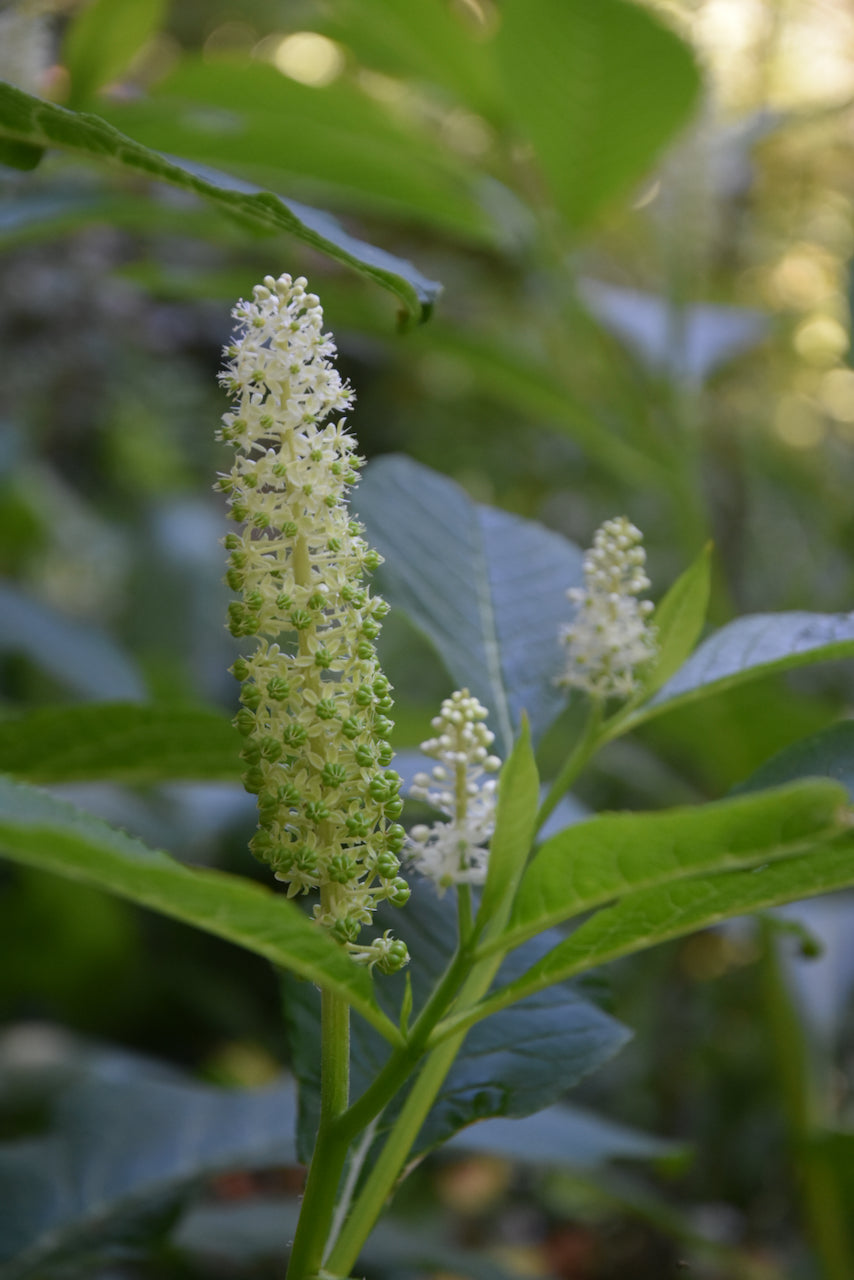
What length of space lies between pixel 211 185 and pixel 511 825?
20 cm

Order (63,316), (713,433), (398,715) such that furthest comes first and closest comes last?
1. (713,433)
2. (63,316)
3. (398,715)

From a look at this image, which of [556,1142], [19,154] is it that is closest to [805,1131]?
[556,1142]

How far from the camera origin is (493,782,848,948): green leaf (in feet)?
0.83

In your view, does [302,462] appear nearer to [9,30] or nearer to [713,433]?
[9,30]

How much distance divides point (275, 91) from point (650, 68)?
0.95 feet

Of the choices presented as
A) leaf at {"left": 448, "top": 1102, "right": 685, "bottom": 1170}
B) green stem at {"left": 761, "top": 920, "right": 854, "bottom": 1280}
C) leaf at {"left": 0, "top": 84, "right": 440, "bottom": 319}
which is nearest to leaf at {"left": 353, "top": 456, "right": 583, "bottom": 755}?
leaf at {"left": 0, "top": 84, "right": 440, "bottom": 319}

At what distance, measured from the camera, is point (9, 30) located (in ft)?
2.33

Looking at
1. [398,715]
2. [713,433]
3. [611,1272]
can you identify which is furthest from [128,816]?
[713,433]

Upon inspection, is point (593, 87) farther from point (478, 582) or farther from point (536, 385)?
point (478, 582)

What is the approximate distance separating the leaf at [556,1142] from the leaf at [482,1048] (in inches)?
8.2

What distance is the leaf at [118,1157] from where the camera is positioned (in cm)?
59

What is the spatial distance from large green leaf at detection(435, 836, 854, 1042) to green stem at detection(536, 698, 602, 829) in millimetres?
48

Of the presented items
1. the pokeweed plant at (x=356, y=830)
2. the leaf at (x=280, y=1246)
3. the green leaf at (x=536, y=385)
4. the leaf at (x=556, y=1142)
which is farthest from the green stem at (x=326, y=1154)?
the green leaf at (x=536, y=385)

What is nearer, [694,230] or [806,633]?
[806,633]
